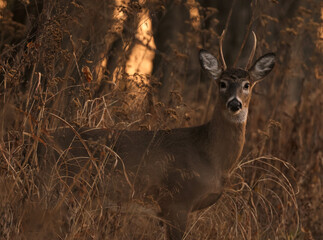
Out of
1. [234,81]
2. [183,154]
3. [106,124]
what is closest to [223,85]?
[234,81]

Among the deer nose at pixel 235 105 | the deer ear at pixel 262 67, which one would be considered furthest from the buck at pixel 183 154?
the deer ear at pixel 262 67

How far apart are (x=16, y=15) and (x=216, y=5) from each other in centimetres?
646

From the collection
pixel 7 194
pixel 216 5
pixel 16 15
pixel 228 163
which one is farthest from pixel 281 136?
pixel 216 5

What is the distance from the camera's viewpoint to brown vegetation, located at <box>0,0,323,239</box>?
16.0ft

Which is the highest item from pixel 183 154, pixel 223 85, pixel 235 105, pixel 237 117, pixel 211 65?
pixel 211 65

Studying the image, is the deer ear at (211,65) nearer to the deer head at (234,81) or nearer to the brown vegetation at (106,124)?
the deer head at (234,81)

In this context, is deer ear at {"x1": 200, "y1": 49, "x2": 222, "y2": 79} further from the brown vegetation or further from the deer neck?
the deer neck

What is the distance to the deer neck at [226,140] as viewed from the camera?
5938 mm

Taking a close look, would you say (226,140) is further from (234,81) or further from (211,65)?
(211,65)

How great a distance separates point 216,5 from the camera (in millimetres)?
14352

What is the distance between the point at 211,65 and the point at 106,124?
41.6 inches

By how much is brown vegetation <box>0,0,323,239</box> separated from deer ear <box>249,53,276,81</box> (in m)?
0.45

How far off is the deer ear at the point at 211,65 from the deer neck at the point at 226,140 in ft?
1.62

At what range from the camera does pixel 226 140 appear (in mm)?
5996
